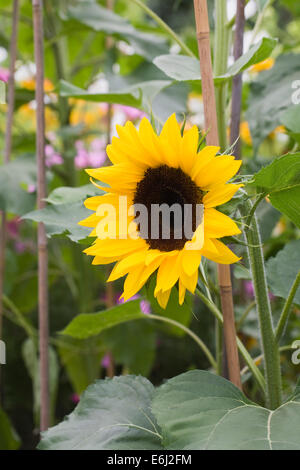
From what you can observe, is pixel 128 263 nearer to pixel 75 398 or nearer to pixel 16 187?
pixel 16 187

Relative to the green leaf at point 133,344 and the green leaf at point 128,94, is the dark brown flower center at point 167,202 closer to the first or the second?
the green leaf at point 128,94

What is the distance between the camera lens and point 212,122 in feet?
1.58

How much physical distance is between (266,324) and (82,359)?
2.06ft

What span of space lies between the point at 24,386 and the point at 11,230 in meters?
0.39

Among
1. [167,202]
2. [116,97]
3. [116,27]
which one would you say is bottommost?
[167,202]

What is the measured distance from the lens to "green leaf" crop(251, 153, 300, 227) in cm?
43

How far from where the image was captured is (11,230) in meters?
1.39

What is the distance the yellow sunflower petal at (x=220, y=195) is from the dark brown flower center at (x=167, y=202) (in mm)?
13

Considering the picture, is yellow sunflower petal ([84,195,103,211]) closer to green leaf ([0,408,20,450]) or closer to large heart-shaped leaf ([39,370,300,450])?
large heart-shaped leaf ([39,370,300,450])

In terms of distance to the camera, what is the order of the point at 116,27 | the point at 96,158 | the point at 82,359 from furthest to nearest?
the point at 96,158 < the point at 82,359 < the point at 116,27

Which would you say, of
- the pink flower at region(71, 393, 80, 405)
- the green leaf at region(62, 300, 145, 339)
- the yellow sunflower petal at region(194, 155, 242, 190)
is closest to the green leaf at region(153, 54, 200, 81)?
the yellow sunflower petal at region(194, 155, 242, 190)

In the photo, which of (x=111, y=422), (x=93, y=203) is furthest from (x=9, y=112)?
(x=111, y=422)

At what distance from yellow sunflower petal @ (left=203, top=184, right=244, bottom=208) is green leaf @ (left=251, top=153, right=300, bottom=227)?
0.03 m
